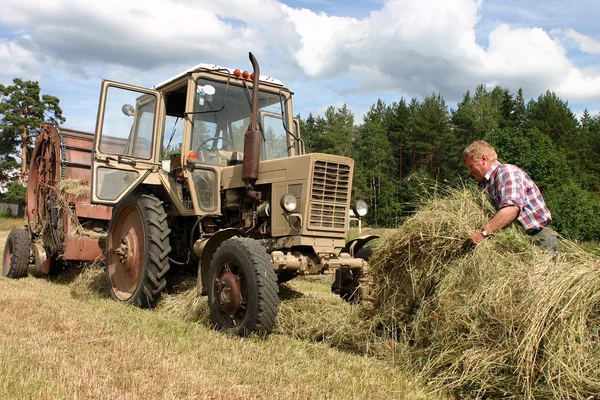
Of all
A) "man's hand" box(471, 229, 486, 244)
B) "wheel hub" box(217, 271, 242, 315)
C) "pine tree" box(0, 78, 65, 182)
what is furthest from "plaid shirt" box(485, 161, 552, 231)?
"pine tree" box(0, 78, 65, 182)

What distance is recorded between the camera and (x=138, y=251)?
7039 mm

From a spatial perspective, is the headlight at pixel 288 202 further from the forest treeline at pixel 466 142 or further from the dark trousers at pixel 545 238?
the forest treeline at pixel 466 142

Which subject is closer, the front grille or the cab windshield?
the front grille

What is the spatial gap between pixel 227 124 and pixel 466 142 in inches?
1657

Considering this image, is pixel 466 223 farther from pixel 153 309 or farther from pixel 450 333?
pixel 153 309

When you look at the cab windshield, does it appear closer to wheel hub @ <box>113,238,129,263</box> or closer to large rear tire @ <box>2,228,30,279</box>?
wheel hub @ <box>113,238,129,263</box>

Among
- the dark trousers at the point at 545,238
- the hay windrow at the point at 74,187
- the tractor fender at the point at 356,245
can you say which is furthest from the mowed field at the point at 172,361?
the hay windrow at the point at 74,187

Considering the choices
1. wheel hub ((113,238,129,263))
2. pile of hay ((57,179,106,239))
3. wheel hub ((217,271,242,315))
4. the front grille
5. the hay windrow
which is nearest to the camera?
wheel hub ((217,271,242,315))

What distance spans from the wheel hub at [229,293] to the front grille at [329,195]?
0.95m

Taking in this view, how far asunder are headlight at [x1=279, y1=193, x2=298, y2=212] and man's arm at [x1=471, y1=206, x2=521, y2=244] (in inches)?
77.4

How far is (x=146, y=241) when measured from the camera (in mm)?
6625

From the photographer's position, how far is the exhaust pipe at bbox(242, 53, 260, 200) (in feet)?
19.4

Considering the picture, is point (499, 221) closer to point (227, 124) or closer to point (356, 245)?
point (356, 245)

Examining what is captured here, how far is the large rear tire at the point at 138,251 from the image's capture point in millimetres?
6484
